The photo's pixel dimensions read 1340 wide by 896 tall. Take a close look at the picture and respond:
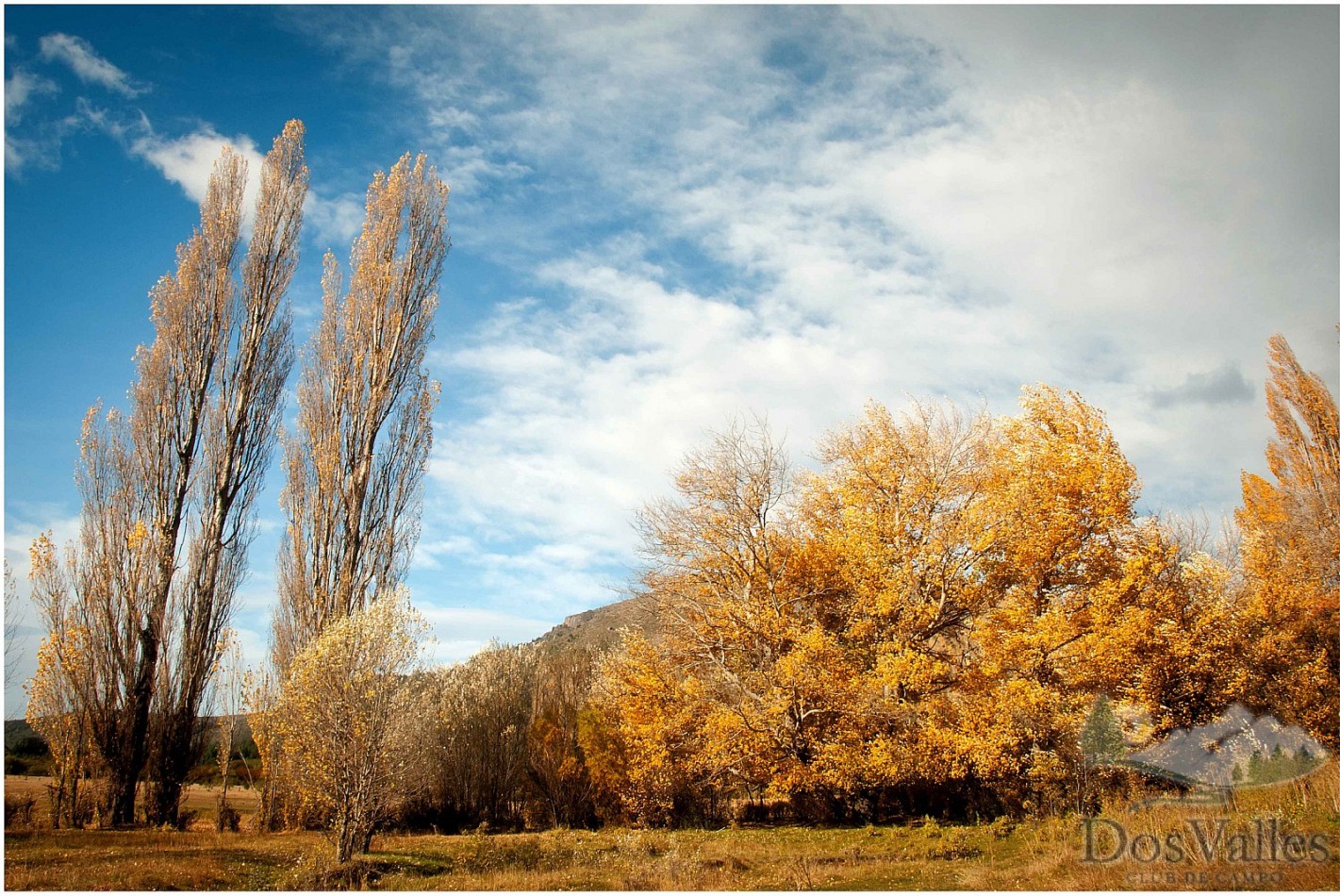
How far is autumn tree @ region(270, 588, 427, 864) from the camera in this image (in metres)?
12.5

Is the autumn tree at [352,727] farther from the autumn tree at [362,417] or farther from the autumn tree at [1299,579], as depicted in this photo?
A: the autumn tree at [1299,579]

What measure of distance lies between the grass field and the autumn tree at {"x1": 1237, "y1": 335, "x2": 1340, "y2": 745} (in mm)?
7480

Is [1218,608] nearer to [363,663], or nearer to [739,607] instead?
[739,607]

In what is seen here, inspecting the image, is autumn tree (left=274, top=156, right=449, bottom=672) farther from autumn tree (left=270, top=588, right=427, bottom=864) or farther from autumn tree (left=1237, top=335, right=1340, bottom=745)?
autumn tree (left=1237, top=335, right=1340, bottom=745)

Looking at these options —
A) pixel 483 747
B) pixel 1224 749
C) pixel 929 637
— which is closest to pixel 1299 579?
pixel 1224 749

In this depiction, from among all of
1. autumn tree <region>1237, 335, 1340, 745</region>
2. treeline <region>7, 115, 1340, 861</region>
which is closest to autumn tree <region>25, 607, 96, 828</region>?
treeline <region>7, 115, 1340, 861</region>

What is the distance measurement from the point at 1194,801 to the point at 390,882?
14.8m

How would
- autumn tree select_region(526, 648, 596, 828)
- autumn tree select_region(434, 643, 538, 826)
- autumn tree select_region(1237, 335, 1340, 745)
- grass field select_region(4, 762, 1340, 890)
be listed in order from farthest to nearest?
autumn tree select_region(526, 648, 596, 828) → autumn tree select_region(434, 643, 538, 826) → autumn tree select_region(1237, 335, 1340, 745) → grass field select_region(4, 762, 1340, 890)

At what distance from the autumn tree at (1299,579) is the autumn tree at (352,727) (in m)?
20.1

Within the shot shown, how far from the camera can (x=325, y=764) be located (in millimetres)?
12547

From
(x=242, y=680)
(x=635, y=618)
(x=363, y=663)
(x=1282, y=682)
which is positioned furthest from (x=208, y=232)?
(x=1282, y=682)

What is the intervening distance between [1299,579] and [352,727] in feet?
92.0

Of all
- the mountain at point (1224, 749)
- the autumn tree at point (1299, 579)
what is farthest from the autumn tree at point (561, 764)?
the autumn tree at point (1299, 579)

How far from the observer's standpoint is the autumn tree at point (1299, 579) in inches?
806
